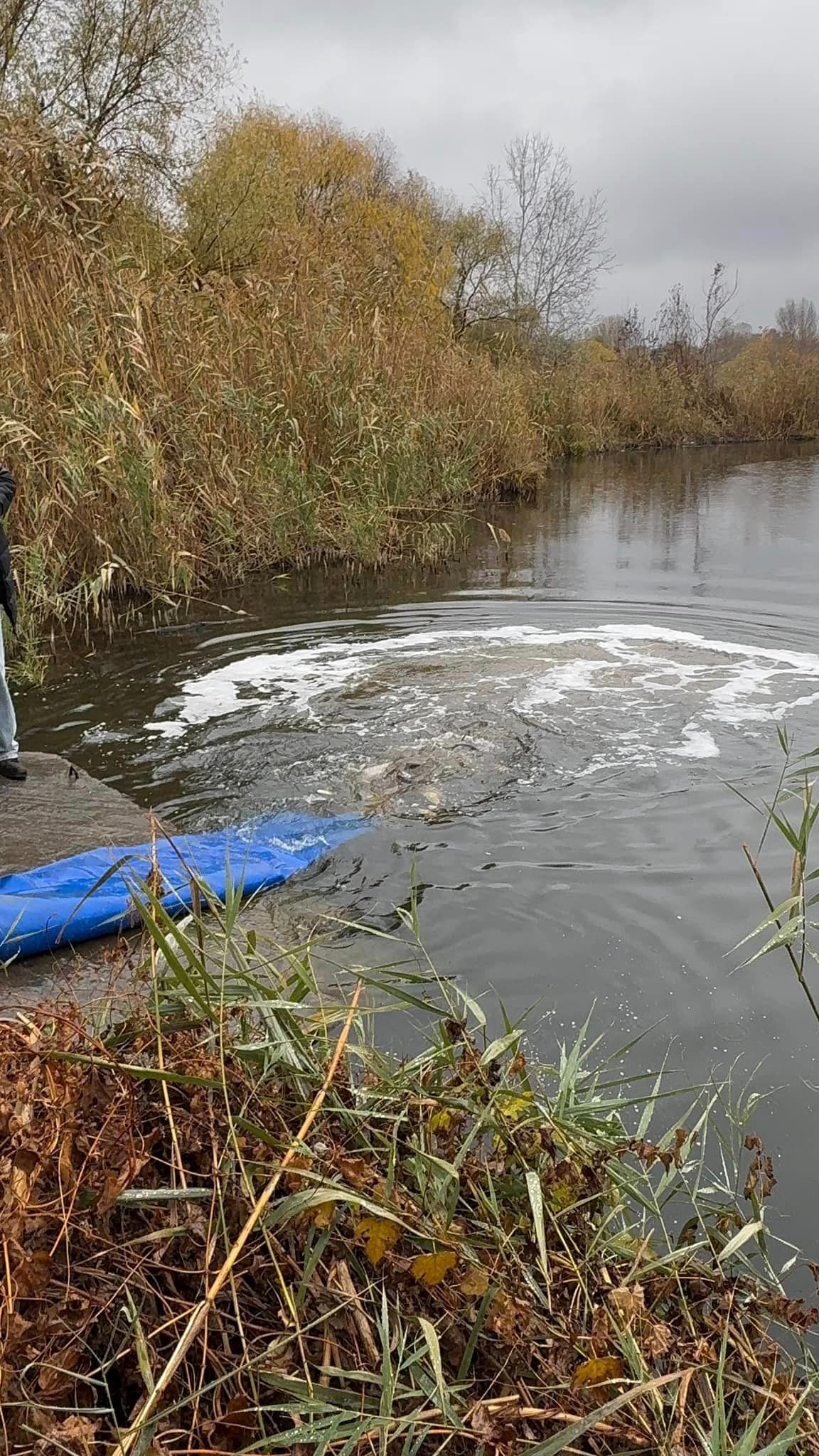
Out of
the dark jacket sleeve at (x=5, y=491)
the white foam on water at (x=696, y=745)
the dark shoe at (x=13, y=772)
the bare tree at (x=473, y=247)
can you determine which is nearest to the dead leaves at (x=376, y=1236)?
the dark shoe at (x=13, y=772)

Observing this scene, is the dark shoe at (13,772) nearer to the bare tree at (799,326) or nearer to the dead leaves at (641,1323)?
the dead leaves at (641,1323)

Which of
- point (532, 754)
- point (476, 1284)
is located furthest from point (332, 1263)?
point (532, 754)

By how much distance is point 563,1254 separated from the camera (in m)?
1.66

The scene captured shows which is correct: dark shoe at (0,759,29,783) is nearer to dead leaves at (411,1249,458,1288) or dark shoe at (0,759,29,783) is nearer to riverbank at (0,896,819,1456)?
riverbank at (0,896,819,1456)

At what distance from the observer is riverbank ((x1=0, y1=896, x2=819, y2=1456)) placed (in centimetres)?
133

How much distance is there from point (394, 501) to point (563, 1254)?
29.2 ft

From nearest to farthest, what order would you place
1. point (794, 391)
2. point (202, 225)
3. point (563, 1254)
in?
1. point (563, 1254)
2. point (202, 225)
3. point (794, 391)

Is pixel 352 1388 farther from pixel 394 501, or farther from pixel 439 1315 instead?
pixel 394 501

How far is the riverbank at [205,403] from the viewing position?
693 centimetres

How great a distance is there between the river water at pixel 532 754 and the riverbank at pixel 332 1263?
656 millimetres

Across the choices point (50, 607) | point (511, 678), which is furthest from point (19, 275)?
point (511, 678)

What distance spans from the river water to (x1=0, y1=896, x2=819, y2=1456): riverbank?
0.66 meters

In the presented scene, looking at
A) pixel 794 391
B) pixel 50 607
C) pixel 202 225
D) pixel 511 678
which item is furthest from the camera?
pixel 794 391

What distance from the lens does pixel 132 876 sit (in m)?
2.62
